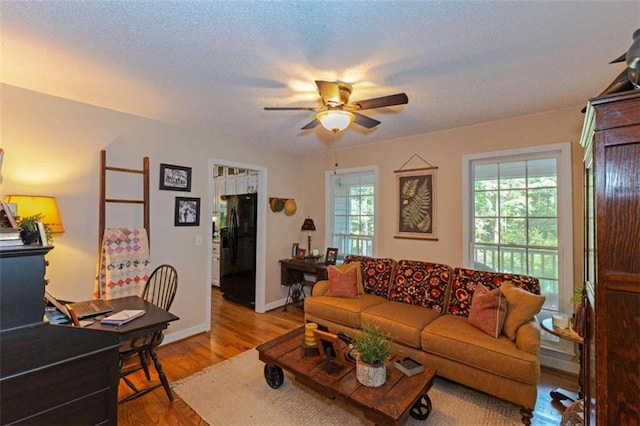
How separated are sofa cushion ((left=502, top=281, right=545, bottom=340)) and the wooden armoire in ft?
4.42

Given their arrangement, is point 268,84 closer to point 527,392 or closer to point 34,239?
point 34,239

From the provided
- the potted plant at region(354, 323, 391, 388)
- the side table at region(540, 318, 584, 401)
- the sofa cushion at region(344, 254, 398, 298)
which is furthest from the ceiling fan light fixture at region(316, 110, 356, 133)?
the side table at region(540, 318, 584, 401)

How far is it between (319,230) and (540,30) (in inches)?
146

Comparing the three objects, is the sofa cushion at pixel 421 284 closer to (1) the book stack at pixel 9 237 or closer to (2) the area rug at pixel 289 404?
(2) the area rug at pixel 289 404

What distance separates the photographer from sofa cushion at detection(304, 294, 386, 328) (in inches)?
121

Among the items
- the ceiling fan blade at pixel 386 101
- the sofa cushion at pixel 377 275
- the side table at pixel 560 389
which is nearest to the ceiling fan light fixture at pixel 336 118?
the ceiling fan blade at pixel 386 101

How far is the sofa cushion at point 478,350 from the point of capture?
82.4 inches

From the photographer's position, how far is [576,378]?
8.78 ft

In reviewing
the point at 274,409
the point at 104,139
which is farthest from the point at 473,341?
the point at 104,139

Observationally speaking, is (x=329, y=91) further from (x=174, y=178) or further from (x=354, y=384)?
(x=174, y=178)

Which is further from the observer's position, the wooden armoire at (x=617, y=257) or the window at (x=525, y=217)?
the window at (x=525, y=217)

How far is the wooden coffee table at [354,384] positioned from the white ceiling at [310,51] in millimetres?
2162

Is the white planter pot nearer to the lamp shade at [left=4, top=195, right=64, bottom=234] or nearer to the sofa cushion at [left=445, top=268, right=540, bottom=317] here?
the sofa cushion at [left=445, top=268, right=540, bottom=317]

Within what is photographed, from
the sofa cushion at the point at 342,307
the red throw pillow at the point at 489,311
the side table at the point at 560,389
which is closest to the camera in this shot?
the side table at the point at 560,389
